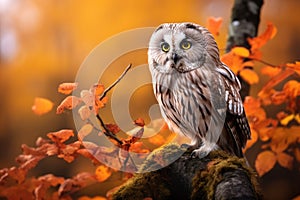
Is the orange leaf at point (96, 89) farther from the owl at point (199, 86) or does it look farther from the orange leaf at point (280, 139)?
the orange leaf at point (280, 139)

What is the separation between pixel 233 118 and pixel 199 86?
Answer: 11 centimetres

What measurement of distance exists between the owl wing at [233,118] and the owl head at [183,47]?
0.18 ft

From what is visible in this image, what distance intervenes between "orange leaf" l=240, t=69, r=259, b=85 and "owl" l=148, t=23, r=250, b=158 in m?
0.27

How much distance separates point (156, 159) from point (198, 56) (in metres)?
0.28

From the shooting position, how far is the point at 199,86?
3.71 ft

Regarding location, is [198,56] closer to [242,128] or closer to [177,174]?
[242,128]

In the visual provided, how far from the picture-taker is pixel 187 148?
3.58 feet

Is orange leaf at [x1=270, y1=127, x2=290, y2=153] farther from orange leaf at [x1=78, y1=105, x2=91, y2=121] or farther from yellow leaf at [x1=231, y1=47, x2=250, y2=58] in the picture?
orange leaf at [x1=78, y1=105, x2=91, y2=121]

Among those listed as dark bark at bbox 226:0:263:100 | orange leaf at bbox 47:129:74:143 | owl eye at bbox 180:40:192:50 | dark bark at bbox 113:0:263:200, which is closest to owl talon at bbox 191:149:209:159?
dark bark at bbox 113:0:263:200

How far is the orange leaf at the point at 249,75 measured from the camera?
1417 millimetres

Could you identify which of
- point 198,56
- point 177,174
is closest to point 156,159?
point 177,174

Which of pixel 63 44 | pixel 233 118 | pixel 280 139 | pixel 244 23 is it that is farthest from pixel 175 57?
pixel 63 44

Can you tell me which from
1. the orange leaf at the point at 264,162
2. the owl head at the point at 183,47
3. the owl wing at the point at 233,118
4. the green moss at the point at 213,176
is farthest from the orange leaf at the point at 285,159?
the green moss at the point at 213,176

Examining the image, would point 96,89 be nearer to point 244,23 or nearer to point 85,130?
point 85,130
